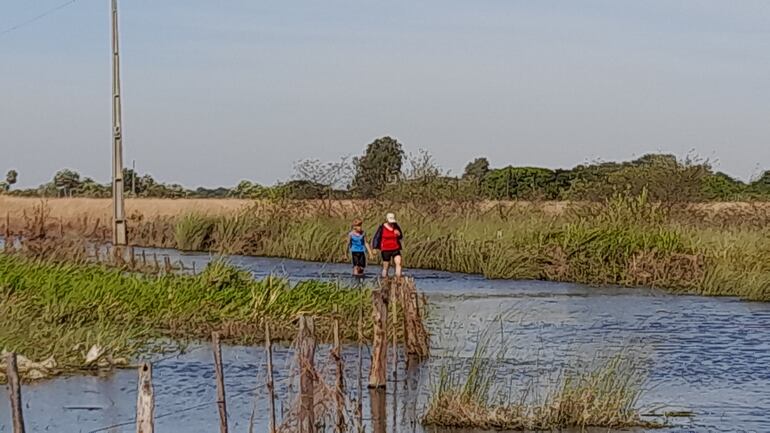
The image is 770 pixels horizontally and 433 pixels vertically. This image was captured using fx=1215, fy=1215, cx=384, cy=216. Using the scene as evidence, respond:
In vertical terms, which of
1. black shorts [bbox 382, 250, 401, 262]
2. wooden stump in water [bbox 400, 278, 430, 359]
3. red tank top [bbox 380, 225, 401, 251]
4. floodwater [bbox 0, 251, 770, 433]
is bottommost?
floodwater [bbox 0, 251, 770, 433]

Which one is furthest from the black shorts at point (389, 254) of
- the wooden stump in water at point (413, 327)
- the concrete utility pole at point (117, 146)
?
the wooden stump in water at point (413, 327)

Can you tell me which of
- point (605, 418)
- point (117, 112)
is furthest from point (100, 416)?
point (117, 112)

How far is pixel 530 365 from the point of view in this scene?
54.3ft

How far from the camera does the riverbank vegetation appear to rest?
1535cm

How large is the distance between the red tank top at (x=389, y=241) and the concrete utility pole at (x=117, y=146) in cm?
717

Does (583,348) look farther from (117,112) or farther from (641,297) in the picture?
(117,112)

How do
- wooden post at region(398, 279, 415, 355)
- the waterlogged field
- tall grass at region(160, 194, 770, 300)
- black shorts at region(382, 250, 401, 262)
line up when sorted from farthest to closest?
the waterlogged field < tall grass at region(160, 194, 770, 300) < black shorts at region(382, 250, 401, 262) < wooden post at region(398, 279, 415, 355)

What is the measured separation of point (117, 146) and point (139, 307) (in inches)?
496

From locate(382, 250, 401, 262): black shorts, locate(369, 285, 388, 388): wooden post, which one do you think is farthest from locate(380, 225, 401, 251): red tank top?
locate(369, 285, 388, 388): wooden post

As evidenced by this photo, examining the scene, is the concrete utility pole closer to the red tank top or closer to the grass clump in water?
the red tank top

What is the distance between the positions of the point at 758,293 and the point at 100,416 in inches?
796

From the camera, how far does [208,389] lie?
14.1 metres

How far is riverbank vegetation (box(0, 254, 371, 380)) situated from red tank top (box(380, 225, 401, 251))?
453 cm

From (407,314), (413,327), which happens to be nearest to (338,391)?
(407,314)
